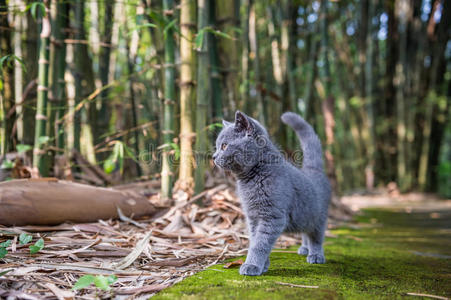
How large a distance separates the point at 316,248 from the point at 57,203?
1.63 meters

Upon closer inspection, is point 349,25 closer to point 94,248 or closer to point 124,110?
point 124,110

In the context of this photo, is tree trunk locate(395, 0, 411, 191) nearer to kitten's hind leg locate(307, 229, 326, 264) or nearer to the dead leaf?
kitten's hind leg locate(307, 229, 326, 264)

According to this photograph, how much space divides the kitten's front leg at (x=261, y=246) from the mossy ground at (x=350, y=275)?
6 cm

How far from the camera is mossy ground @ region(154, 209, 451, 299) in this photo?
1.31 m

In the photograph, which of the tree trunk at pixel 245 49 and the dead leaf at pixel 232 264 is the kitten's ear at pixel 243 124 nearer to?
the dead leaf at pixel 232 264

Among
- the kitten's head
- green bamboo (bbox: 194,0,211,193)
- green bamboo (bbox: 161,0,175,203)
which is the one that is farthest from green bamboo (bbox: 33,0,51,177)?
the kitten's head

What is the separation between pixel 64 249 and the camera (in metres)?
1.85

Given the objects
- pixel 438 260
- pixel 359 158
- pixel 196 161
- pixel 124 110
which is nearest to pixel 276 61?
pixel 124 110

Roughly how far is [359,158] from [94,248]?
29.9ft

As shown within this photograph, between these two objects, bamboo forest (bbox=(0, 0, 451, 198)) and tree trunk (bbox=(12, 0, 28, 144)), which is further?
tree trunk (bbox=(12, 0, 28, 144))

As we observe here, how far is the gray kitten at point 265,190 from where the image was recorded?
191 centimetres

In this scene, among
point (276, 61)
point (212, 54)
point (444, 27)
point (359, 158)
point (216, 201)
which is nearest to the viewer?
point (216, 201)

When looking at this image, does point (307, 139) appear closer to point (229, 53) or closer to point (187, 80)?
point (187, 80)

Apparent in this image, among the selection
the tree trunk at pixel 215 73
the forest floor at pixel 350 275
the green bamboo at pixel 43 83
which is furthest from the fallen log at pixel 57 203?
the tree trunk at pixel 215 73
